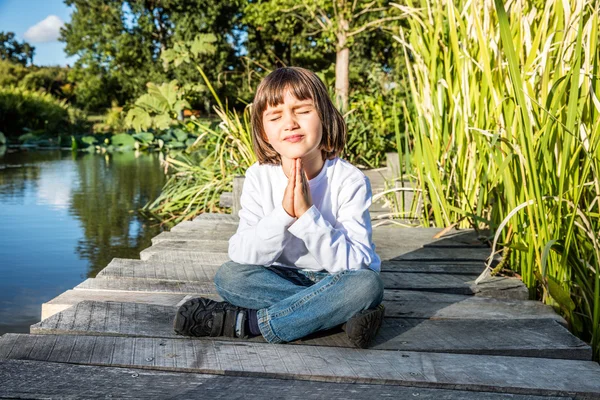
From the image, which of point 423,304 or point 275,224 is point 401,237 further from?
point 275,224

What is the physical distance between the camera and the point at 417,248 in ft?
9.09

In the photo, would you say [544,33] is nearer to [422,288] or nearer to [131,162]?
[422,288]

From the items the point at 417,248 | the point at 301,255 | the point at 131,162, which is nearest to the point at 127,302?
the point at 301,255

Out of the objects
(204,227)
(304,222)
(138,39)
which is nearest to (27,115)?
(138,39)

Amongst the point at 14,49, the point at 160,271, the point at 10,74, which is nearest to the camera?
the point at 160,271

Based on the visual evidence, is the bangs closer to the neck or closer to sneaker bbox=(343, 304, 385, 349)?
the neck

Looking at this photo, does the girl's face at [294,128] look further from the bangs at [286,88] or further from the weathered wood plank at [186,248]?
the weathered wood plank at [186,248]

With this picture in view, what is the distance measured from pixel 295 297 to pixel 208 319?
23 cm

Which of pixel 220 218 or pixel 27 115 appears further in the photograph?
pixel 27 115

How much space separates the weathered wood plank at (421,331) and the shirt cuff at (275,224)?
0.28 m

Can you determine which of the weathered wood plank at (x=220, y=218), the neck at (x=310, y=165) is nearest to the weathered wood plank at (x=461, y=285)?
the neck at (x=310, y=165)

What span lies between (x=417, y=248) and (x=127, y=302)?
1.34m

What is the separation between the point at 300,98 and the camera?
68.1 inches

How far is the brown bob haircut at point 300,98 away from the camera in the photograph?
1.73 m
